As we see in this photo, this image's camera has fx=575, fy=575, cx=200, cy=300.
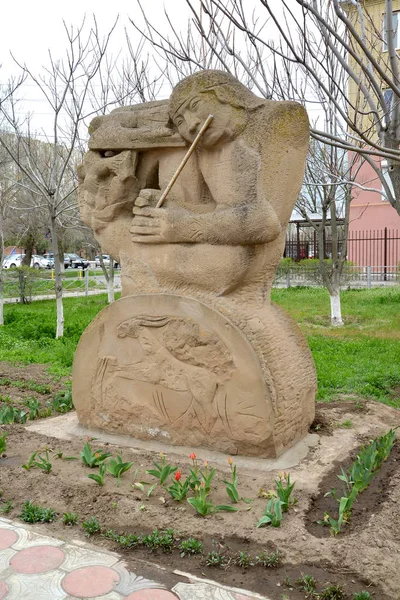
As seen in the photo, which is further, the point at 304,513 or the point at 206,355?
the point at 206,355

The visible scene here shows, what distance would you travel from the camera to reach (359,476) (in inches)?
139

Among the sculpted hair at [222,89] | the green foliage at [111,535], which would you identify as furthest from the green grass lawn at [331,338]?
the green foliage at [111,535]

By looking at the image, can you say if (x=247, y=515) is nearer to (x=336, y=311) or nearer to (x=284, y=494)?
(x=284, y=494)

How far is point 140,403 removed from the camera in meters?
4.49

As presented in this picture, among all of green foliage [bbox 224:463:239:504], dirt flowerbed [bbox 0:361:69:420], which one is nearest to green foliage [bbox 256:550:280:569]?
green foliage [bbox 224:463:239:504]

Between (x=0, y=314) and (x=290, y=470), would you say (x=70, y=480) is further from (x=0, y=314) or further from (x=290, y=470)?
(x=0, y=314)

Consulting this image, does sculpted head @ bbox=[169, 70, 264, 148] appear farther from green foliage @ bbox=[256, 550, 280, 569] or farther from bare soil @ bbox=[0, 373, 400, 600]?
green foliage @ bbox=[256, 550, 280, 569]

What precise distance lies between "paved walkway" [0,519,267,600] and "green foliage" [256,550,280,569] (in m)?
0.23

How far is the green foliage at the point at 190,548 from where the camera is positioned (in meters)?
2.94

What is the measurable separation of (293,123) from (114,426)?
8.92ft

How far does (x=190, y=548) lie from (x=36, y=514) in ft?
3.29

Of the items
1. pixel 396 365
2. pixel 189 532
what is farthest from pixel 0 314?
pixel 189 532

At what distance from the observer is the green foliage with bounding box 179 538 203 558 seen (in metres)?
2.94

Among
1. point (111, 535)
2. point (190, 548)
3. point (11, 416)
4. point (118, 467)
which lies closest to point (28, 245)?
point (11, 416)
